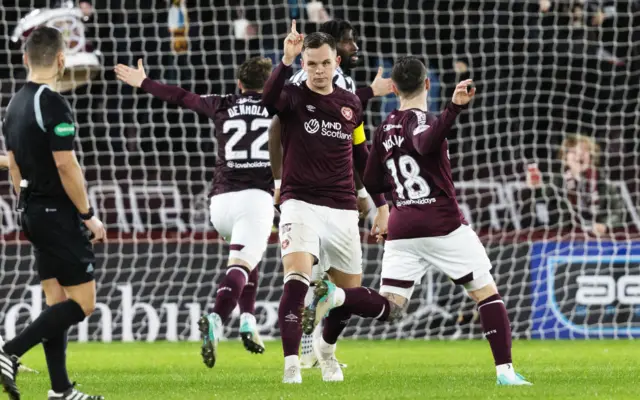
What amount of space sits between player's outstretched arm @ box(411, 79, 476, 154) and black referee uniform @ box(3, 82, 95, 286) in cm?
171

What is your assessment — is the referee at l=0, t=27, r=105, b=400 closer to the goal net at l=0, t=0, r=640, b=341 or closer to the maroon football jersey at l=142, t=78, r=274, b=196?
the maroon football jersey at l=142, t=78, r=274, b=196

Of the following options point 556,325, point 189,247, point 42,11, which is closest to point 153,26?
point 42,11

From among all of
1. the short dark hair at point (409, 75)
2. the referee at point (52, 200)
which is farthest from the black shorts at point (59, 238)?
the short dark hair at point (409, 75)

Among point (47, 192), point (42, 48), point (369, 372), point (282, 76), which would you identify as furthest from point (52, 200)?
point (369, 372)

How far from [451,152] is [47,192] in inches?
355

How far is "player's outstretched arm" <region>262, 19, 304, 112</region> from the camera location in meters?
6.07

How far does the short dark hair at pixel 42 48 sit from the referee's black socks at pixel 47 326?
3.46 feet

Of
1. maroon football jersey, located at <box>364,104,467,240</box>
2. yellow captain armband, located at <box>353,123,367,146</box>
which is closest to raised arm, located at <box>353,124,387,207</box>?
yellow captain armband, located at <box>353,123,367,146</box>

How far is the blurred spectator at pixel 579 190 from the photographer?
1223 cm

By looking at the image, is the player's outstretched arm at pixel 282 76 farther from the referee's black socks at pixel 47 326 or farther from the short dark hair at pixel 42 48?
the referee's black socks at pixel 47 326

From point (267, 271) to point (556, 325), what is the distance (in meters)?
2.68

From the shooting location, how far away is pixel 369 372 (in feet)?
24.1

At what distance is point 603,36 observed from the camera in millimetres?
14062

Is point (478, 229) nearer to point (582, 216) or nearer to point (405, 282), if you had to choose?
point (582, 216)
